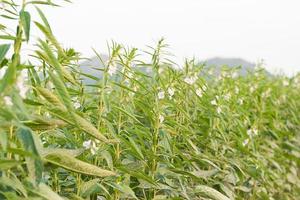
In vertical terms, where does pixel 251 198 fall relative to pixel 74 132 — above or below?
below

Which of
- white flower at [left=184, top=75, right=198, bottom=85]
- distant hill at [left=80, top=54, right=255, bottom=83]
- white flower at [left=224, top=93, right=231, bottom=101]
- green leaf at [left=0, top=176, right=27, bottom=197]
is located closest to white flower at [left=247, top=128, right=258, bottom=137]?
white flower at [left=224, top=93, right=231, bottom=101]

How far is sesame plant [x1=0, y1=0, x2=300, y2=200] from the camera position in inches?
63.8

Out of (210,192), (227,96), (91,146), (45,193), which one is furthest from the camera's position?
(227,96)

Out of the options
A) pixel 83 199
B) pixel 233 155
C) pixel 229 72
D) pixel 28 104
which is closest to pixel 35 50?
pixel 28 104

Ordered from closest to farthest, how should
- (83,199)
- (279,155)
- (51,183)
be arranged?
(83,199) → (51,183) → (279,155)

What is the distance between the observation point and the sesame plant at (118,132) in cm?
162

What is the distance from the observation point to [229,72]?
6.31 metres

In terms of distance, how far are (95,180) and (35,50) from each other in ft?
2.89

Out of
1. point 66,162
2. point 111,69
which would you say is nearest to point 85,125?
point 66,162

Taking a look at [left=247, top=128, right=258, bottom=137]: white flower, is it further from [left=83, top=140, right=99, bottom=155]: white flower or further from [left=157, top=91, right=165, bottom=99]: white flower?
[left=83, top=140, right=99, bottom=155]: white flower

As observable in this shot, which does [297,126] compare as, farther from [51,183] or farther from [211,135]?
[51,183]

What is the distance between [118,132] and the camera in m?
2.78

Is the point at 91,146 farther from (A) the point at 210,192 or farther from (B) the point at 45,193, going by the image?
(A) the point at 210,192

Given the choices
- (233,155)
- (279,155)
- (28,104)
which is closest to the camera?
(28,104)
